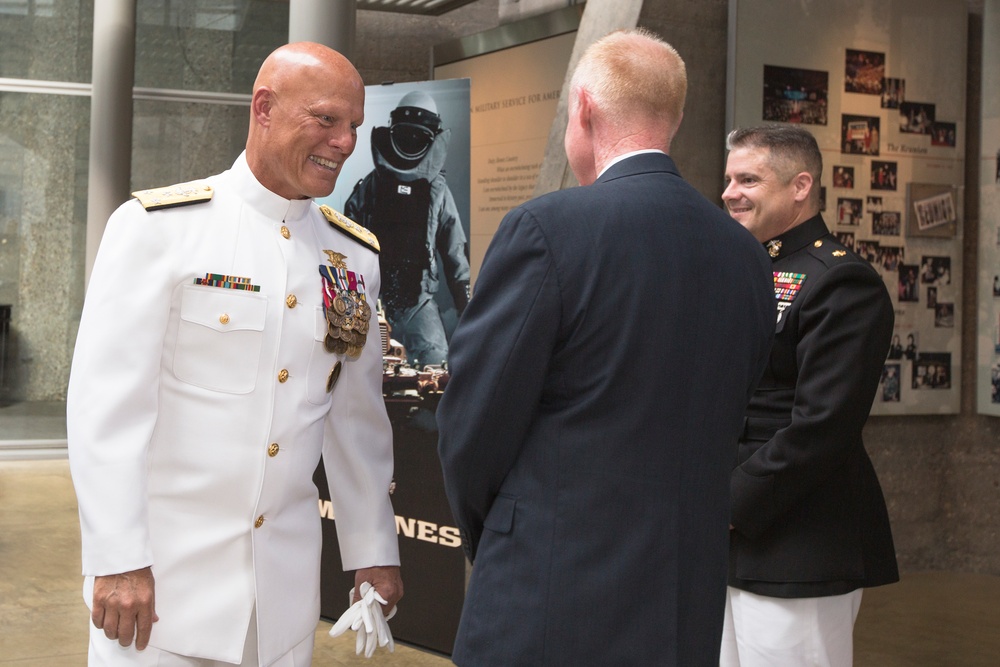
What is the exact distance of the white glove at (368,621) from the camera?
217cm

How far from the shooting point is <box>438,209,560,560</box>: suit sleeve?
1.69m

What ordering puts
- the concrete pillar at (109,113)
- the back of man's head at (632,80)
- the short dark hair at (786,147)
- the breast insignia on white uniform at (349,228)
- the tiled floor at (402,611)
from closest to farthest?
the back of man's head at (632,80), the breast insignia on white uniform at (349,228), the short dark hair at (786,147), the tiled floor at (402,611), the concrete pillar at (109,113)

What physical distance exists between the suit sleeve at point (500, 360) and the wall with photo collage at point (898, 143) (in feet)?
11.0

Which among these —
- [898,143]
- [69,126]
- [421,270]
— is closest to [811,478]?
[421,270]

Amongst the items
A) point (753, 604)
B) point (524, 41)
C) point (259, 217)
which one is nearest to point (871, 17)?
point (524, 41)

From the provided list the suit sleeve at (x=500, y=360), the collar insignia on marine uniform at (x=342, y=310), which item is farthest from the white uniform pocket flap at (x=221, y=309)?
the suit sleeve at (x=500, y=360)

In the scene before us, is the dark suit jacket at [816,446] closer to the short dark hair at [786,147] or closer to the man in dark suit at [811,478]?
the man in dark suit at [811,478]

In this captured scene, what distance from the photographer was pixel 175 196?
6.79 ft

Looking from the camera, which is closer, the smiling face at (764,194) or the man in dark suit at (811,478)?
the man in dark suit at (811,478)

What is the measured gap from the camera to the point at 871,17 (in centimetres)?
525

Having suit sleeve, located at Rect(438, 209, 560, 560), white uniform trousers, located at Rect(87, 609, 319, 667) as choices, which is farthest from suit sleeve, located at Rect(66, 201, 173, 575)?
suit sleeve, located at Rect(438, 209, 560, 560)

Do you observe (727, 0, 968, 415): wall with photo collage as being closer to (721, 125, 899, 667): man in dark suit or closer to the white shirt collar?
(721, 125, 899, 667): man in dark suit

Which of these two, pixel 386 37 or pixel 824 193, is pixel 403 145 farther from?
pixel 386 37

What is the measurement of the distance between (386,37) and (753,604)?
791cm
